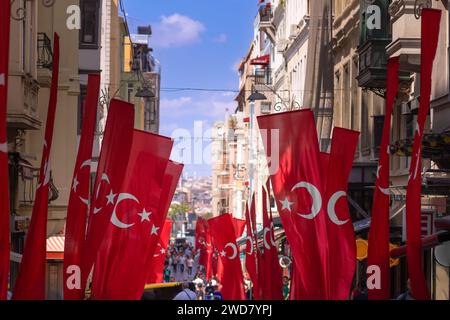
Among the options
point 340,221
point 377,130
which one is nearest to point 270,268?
point 340,221

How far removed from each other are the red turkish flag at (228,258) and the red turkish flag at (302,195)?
10364 millimetres

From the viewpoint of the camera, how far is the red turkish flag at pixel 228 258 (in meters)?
22.9

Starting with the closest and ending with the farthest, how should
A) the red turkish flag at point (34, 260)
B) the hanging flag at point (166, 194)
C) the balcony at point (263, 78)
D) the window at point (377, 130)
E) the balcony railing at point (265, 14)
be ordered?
the red turkish flag at point (34, 260) < the hanging flag at point (166, 194) < the window at point (377, 130) < the balcony railing at point (265, 14) < the balcony at point (263, 78)

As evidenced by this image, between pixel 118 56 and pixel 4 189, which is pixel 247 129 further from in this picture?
pixel 4 189

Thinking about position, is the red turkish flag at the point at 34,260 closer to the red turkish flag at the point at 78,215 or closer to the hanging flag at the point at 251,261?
the red turkish flag at the point at 78,215

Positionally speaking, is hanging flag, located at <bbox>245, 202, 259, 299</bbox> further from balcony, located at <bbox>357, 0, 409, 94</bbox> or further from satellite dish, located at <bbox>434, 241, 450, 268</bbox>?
satellite dish, located at <bbox>434, 241, 450, 268</bbox>

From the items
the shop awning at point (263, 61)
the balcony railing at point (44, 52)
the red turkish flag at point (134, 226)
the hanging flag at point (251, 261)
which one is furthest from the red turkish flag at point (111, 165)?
the shop awning at point (263, 61)

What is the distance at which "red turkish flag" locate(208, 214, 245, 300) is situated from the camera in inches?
902

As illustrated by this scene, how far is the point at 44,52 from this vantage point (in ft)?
80.1

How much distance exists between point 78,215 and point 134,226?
198 cm

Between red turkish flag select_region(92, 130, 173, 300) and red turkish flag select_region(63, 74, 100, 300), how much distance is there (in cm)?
90

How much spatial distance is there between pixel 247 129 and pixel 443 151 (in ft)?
204

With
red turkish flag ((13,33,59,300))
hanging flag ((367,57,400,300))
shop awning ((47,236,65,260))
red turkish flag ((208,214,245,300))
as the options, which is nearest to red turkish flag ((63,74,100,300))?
red turkish flag ((13,33,59,300))
